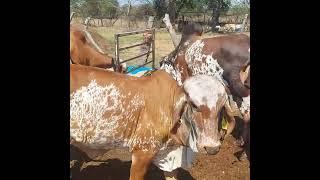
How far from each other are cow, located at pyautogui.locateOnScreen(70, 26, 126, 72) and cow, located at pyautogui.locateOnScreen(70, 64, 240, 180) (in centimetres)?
10

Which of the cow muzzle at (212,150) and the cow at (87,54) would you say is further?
the cow at (87,54)

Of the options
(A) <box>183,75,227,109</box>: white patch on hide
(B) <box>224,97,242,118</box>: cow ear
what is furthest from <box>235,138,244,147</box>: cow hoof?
(A) <box>183,75,227,109</box>: white patch on hide

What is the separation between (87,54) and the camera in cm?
211

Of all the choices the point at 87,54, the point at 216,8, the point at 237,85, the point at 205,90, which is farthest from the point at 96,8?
the point at 237,85

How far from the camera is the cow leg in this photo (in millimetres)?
1949

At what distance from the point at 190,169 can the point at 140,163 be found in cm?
29

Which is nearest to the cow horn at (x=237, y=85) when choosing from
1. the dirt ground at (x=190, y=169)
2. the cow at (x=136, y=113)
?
the cow at (x=136, y=113)

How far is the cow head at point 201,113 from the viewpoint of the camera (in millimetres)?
1832

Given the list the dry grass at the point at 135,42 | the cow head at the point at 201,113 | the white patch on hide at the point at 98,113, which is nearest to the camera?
the cow head at the point at 201,113

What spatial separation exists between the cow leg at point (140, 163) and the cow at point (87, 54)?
44 centimetres

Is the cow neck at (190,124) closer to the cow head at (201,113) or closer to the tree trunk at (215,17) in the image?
the cow head at (201,113)
